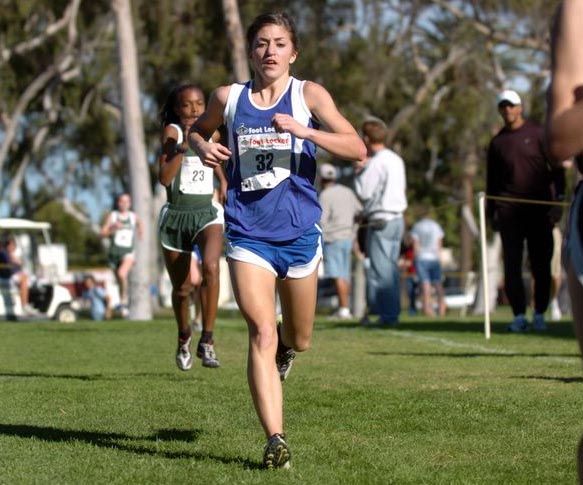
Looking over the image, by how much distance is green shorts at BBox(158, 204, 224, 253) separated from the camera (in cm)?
966

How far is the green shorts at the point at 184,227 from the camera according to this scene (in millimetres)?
Result: 9664

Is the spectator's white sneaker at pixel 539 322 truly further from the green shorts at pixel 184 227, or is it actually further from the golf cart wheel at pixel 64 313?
the golf cart wheel at pixel 64 313

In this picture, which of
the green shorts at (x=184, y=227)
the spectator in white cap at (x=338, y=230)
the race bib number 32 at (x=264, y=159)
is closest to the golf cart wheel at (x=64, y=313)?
the spectator in white cap at (x=338, y=230)

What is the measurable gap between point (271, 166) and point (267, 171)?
0.10 ft

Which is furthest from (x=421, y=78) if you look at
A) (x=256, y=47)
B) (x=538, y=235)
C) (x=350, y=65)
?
(x=256, y=47)

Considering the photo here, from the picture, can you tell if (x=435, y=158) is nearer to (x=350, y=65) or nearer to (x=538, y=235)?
(x=350, y=65)

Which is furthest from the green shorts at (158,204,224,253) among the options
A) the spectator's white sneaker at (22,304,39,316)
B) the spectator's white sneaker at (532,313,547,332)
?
the spectator's white sneaker at (22,304,39,316)

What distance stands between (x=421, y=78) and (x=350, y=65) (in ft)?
9.08

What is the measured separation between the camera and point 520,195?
45.7 feet

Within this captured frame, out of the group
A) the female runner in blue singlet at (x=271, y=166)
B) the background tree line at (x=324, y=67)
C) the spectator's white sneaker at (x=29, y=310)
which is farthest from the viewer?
the background tree line at (x=324, y=67)

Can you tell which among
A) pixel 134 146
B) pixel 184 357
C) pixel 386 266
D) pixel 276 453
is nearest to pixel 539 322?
pixel 386 266

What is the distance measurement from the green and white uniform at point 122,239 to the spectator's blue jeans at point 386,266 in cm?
844

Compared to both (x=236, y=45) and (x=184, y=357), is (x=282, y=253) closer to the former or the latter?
(x=184, y=357)

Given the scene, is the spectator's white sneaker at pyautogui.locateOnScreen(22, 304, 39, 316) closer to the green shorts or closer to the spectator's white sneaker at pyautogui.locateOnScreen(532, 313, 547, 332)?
the spectator's white sneaker at pyautogui.locateOnScreen(532, 313, 547, 332)
